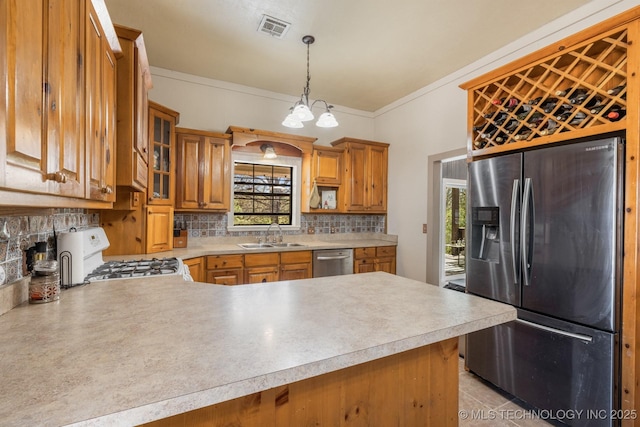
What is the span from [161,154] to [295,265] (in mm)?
1824

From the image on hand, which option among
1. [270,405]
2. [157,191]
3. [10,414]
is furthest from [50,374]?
[157,191]

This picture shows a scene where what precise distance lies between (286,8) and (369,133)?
2625 millimetres

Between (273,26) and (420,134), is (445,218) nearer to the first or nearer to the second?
(420,134)

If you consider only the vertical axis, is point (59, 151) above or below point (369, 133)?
below

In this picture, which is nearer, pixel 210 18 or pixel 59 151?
pixel 59 151

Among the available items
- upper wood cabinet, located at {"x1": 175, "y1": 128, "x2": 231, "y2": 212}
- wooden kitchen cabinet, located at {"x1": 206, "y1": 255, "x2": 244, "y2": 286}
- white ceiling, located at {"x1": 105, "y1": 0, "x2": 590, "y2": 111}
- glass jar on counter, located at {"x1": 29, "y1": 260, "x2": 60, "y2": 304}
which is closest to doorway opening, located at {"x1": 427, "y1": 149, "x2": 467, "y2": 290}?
white ceiling, located at {"x1": 105, "y1": 0, "x2": 590, "y2": 111}

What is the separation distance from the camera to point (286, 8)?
7.59 feet

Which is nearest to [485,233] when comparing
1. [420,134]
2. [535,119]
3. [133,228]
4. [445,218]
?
[535,119]

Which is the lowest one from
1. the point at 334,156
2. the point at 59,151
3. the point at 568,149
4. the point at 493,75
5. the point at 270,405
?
the point at 270,405

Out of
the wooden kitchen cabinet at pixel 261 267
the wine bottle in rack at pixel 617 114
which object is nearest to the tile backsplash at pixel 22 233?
the wooden kitchen cabinet at pixel 261 267

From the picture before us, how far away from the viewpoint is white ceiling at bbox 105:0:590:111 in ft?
7.56

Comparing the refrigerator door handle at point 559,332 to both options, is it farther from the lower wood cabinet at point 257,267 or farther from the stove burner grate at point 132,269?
the stove burner grate at point 132,269

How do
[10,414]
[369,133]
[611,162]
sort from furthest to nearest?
[369,133] → [611,162] → [10,414]

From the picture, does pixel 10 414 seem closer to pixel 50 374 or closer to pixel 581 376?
pixel 50 374
